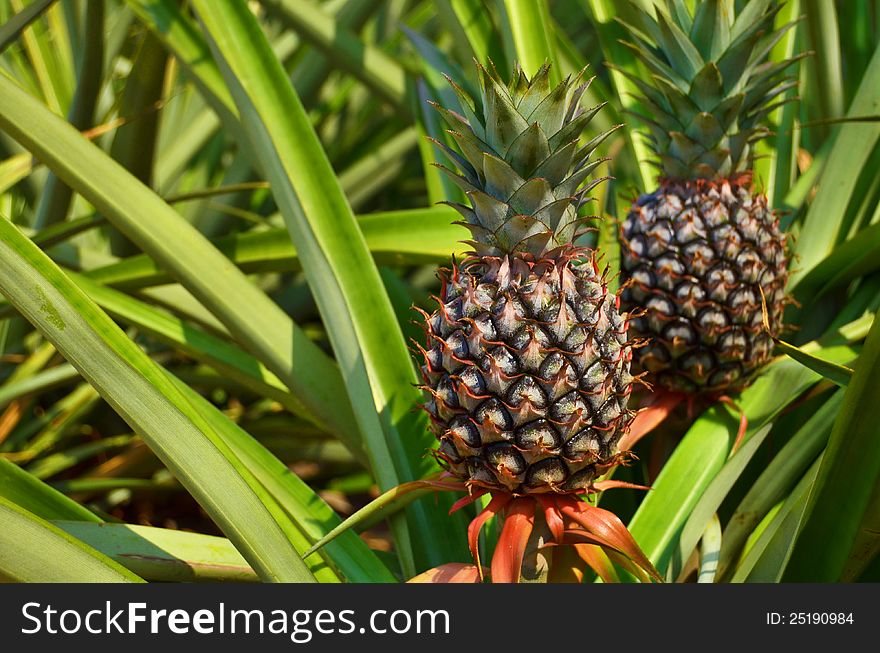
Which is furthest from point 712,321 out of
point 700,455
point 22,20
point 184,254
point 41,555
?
point 22,20

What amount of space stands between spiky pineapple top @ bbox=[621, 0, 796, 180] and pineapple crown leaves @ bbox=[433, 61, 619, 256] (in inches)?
13.4

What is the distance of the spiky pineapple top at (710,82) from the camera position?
4.21 ft

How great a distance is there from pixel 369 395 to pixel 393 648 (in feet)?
1.28

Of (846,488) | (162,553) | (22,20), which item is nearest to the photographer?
(846,488)

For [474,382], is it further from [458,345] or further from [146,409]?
[146,409]

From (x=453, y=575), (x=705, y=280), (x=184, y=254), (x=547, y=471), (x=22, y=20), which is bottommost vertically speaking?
(x=453, y=575)

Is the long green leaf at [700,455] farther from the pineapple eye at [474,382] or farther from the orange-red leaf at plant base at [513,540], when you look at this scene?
the pineapple eye at [474,382]

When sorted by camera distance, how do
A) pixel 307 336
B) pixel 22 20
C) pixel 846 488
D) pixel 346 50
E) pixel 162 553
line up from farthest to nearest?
1. pixel 346 50
2. pixel 307 336
3. pixel 22 20
4. pixel 162 553
5. pixel 846 488

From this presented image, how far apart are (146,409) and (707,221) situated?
806mm

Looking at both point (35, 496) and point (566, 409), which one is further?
point (35, 496)

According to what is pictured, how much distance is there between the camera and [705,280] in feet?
4.15

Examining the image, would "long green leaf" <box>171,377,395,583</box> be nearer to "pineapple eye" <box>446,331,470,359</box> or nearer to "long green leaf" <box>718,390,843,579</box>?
"pineapple eye" <box>446,331,470,359</box>

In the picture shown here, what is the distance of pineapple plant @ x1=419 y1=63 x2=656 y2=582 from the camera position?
0.98 meters

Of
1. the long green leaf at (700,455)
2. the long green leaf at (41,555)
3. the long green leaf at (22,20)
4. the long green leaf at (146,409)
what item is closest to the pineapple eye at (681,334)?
the long green leaf at (700,455)
